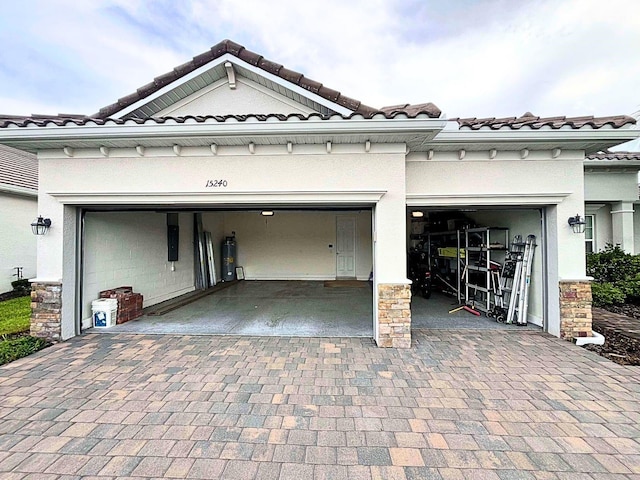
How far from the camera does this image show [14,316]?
6.02 metres

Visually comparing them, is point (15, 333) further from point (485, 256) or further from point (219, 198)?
point (485, 256)

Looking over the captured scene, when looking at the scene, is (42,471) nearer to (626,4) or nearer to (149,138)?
(149,138)

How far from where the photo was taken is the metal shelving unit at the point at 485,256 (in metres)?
6.17

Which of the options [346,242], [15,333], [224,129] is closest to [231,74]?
[224,129]

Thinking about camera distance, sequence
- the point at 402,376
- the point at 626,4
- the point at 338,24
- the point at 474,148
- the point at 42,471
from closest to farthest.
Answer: the point at 42,471 < the point at 402,376 < the point at 474,148 < the point at 626,4 < the point at 338,24

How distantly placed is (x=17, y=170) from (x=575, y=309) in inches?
566

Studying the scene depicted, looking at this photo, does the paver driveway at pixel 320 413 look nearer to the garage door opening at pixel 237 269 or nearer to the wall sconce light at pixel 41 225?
the garage door opening at pixel 237 269

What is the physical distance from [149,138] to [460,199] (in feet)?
16.0

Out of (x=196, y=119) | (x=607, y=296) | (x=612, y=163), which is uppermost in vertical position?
(x=612, y=163)

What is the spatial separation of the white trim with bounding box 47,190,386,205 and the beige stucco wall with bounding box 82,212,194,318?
747 mm

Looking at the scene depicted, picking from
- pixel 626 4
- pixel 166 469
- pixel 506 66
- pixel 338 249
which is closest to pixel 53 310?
pixel 166 469

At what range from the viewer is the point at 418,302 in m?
7.61

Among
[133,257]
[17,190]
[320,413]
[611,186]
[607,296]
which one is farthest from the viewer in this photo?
[611,186]

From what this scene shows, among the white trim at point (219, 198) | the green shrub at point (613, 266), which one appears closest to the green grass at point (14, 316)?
the white trim at point (219, 198)
